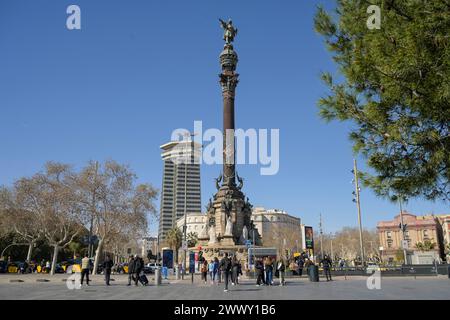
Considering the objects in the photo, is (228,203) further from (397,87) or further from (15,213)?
(397,87)

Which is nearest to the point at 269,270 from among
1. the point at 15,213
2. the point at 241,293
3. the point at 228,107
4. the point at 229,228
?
the point at 241,293

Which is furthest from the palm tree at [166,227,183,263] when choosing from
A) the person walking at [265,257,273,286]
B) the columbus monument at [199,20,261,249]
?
the person walking at [265,257,273,286]

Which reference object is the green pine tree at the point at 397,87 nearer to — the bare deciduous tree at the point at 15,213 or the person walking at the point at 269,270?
the person walking at the point at 269,270

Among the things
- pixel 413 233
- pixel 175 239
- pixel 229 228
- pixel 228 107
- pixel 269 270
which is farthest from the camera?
pixel 413 233

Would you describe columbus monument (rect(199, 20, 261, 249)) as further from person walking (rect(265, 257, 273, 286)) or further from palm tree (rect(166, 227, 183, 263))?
palm tree (rect(166, 227, 183, 263))

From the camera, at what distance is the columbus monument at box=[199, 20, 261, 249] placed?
43594 mm

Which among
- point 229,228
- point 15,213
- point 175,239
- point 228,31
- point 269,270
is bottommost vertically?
point 269,270

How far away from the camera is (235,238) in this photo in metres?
43.2

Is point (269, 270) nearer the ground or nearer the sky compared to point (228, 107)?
nearer the ground

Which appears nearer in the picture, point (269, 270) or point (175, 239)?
point (269, 270)

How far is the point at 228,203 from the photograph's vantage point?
44125mm

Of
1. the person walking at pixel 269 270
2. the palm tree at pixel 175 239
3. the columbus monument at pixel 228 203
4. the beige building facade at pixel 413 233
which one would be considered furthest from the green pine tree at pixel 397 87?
the beige building facade at pixel 413 233

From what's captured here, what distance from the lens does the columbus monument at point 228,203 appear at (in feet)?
143
